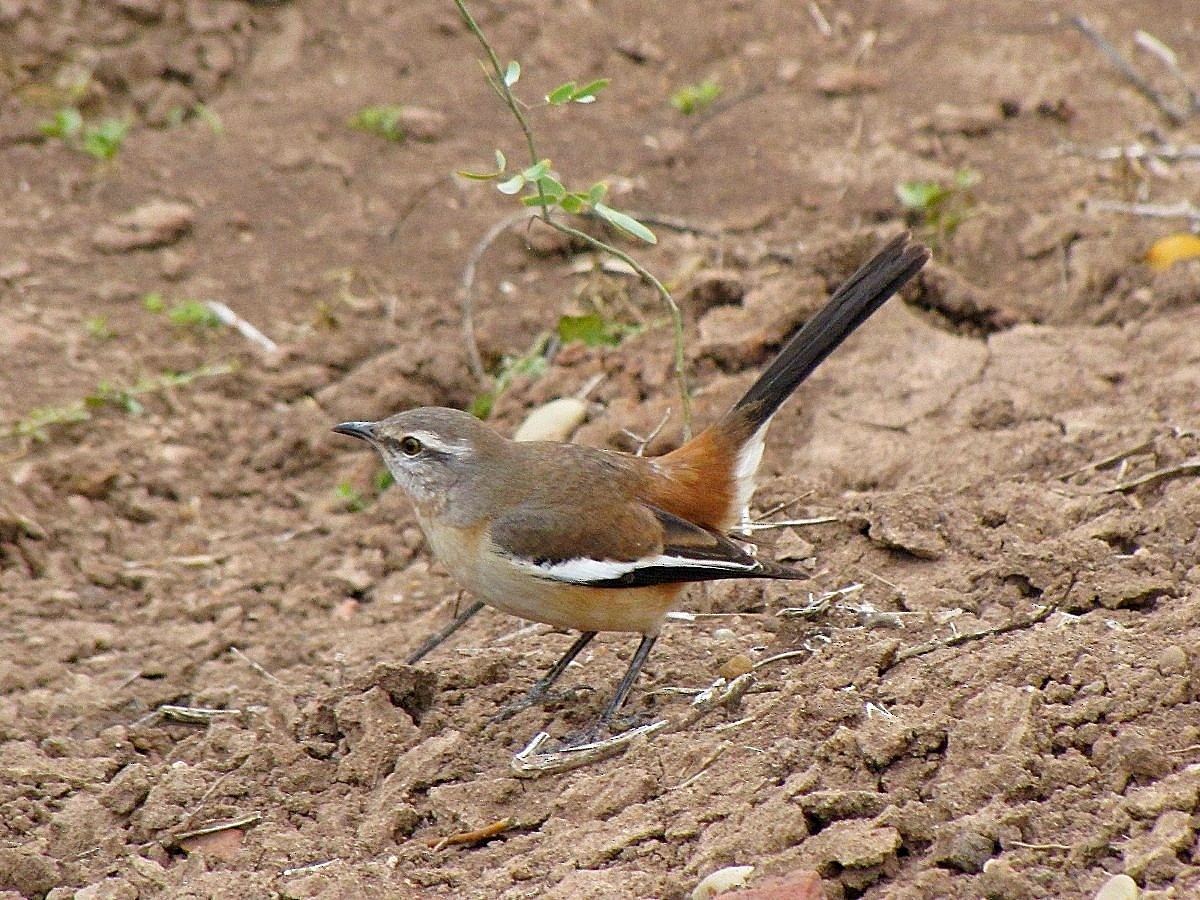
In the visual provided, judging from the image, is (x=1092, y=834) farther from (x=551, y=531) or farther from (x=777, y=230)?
(x=777, y=230)

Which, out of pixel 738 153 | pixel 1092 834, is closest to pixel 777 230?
pixel 738 153

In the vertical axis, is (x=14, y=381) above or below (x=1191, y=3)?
below

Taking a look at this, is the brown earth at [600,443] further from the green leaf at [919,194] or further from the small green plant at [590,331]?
the green leaf at [919,194]

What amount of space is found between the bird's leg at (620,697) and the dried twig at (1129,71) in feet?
20.7

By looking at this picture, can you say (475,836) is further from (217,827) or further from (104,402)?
(104,402)

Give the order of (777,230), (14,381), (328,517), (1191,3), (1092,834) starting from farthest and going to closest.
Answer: (1191,3) < (777,230) < (14,381) < (328,517) < (1092,834)

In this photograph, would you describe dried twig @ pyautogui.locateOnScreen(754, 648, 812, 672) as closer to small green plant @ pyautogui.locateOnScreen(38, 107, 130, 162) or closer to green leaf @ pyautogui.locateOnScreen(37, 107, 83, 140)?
small green plant @ pyautogui.locateOnScreen(38, 107, 130, 162)

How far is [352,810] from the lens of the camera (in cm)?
499

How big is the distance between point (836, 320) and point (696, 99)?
469cm

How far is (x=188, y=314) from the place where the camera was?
888cm

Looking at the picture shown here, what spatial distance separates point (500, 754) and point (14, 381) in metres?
4.48

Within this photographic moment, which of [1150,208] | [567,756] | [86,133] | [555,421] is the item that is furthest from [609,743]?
[86,133]

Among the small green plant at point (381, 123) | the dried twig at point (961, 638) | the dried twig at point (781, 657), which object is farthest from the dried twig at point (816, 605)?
the small green plant at point (381, 123)

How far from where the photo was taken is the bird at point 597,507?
5.43 meters
